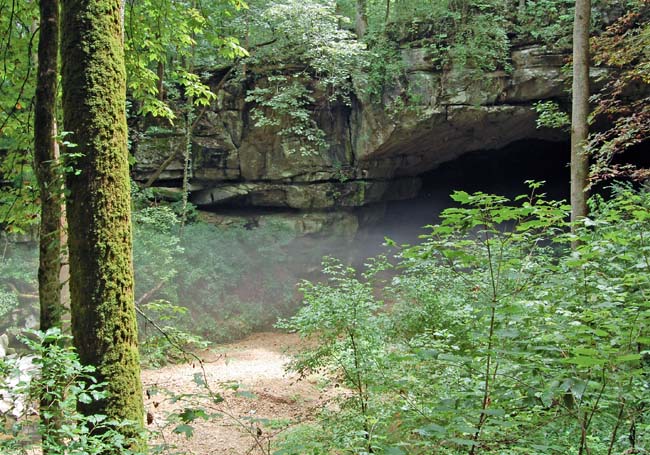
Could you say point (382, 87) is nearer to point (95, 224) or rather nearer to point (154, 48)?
point (154, 48)

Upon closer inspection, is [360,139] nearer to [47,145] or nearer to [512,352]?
[47,145]

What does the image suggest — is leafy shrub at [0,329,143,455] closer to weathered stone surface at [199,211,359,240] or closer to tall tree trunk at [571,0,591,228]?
tall tree trunk at [571,0,591,228]

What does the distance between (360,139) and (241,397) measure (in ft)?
28.3

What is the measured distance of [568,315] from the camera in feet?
6.86

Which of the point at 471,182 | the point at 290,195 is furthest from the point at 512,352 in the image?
the point at 471,182

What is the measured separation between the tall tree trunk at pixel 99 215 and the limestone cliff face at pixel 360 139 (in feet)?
28.1

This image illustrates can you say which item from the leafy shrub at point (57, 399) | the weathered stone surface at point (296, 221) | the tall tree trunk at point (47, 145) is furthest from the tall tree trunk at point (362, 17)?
the leafy shrub at point (57, 399)

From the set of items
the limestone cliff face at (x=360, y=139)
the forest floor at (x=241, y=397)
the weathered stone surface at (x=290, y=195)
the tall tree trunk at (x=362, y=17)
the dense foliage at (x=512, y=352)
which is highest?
the tall tree trunk at (x=362, y=17)

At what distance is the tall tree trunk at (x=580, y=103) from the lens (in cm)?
561

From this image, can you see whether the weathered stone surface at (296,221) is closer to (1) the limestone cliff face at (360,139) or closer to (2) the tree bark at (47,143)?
(1) the limestone cliff face at (360,139)

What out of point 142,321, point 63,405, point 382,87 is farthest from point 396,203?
point 63,405

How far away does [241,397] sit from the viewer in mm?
3607

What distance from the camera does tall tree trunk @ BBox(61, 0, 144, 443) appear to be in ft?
6.91

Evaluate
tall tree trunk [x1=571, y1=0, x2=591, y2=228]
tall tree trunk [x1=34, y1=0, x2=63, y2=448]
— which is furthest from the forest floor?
tall tree trunk [x1=571, y1=0, x2=591, y2=228]
